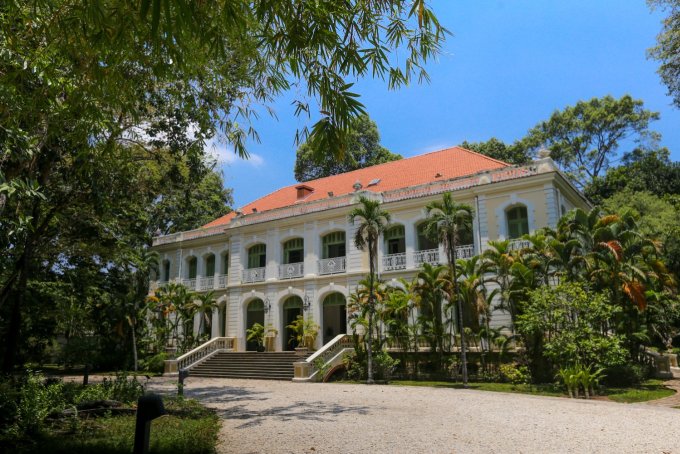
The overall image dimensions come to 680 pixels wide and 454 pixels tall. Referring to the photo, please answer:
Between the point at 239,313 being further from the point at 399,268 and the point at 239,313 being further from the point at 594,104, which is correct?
the point at 594,104

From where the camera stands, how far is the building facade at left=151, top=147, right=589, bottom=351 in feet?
59.1

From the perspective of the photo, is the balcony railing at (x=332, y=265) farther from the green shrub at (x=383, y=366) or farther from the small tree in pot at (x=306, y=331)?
the green shrub at (x=383, y=366)

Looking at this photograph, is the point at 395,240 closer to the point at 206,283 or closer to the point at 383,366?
the point at 383,366

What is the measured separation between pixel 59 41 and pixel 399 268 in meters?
16.9

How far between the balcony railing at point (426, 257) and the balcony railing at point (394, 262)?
1.88 ft

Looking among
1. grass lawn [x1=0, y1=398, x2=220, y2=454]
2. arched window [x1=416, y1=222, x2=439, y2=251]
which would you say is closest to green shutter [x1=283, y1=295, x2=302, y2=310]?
arched window [x1=416, y1=222, x2=439, y2=251]

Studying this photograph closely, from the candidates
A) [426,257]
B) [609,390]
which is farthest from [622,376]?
[426,257]

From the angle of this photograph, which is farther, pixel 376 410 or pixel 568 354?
pixel 568 354

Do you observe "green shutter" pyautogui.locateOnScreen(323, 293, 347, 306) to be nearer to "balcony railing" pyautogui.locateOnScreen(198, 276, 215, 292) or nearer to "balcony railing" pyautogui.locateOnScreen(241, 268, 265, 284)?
"balcony railing" pyautogui.locateOnScreen(241, 268, 265, 284)

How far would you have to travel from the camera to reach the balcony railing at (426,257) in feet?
63.3

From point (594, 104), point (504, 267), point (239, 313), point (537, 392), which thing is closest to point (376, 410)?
point (537, 392)

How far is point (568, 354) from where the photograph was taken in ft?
42.2

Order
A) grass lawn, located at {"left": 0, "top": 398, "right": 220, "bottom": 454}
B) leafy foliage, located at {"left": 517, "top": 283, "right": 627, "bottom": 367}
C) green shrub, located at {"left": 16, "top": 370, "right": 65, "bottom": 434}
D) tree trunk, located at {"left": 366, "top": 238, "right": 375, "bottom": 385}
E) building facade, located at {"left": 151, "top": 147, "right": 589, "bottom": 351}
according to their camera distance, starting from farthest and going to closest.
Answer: building facade, located at {"left": 151, "top": 147, "right": 589, "bottom": 351} < tree trunk, located at {"left": 366, "top": 238, "right": 375, "bottom": 385} < leafy foliage, located at {"left": 517, "top": 283, "right": 627, "bottom": 367} < green shrub, located at {"left": 16, "top": 370, "right": 65, "bottom": 434} < grass lawn, located at {"left": 0, "top": 398, "right": 220, "bottom": 454}

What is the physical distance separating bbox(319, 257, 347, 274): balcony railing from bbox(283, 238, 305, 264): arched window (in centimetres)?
158
